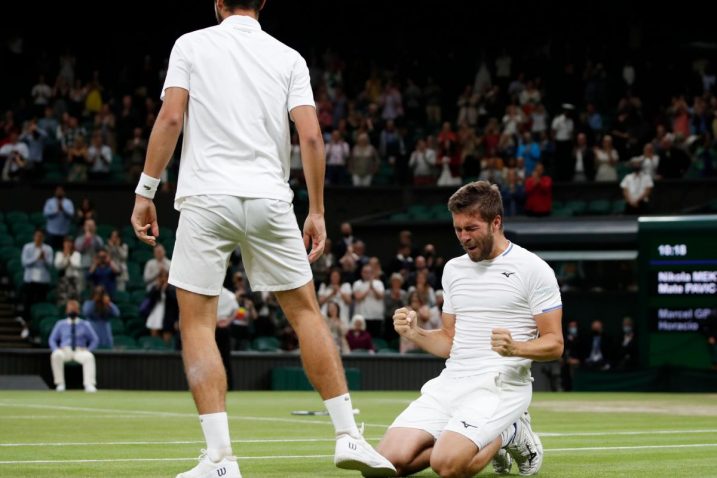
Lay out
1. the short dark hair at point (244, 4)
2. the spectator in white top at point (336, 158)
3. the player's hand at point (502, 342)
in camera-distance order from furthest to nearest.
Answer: the spectator in white top at point (336, 158) < the player's hand at point (502, 342) < the short dark hair at point (244, 4)

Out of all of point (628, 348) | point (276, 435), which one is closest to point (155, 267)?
point (628, 348)

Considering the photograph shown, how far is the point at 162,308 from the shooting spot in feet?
79.4

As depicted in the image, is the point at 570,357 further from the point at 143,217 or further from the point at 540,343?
the point at 143,217

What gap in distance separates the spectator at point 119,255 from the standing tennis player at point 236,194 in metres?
19.1

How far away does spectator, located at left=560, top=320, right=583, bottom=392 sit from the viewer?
80.2ft

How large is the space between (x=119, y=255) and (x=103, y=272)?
89 centimetres

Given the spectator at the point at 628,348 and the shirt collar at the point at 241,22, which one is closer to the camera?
the shirt collar at the point at 241,22

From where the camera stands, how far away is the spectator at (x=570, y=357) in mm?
24453

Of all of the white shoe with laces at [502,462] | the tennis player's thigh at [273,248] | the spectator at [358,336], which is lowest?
the spectator at [358,336]

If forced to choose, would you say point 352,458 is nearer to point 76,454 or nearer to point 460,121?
point 76,454

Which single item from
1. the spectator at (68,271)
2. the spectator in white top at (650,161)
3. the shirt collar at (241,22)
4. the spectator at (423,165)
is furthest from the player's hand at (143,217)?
the spectator at (423,165)

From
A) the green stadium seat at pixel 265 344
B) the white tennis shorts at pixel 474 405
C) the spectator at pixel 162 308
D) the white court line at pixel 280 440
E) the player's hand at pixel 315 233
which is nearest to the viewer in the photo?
the player's hand at pixel 315 233

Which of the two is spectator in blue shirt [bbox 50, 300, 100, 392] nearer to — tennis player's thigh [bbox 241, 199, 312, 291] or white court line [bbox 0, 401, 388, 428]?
white court line [bbox 0, 401, 388, 428]

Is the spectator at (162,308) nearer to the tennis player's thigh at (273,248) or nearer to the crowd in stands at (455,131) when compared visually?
the crowd in stands at (455,131)
